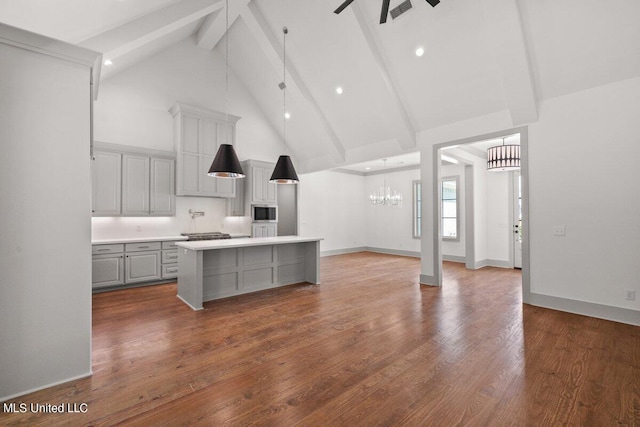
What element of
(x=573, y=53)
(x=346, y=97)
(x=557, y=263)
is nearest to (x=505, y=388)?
(x=557, y=263)

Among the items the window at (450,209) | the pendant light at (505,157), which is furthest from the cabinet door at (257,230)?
the pendant light at (505,157)

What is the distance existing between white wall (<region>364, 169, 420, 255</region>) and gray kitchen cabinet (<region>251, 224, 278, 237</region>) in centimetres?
393

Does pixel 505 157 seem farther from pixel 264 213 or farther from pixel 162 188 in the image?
pixel 162 188

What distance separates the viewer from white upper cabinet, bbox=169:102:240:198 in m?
5.86

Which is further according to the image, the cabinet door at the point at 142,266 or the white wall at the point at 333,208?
the white wall at the point at 333,208

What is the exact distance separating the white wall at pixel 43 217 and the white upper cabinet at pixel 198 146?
367cm

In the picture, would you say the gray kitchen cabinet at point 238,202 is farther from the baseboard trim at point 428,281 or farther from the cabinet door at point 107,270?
the baseboard trim at point 428,281

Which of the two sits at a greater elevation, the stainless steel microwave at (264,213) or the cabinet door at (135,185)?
the cabinet door at (135,185)

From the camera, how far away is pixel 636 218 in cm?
335

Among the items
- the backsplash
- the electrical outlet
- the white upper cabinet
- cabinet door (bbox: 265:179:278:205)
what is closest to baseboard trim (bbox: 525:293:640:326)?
the electrical outlet

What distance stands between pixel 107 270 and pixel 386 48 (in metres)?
5.78

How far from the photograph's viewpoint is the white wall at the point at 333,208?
8.90 metres

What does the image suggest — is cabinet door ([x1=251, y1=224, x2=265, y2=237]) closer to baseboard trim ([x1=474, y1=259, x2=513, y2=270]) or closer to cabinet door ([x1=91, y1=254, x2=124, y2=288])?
cabinet door ([x1=91, y1=254, x2=124, y2=288])

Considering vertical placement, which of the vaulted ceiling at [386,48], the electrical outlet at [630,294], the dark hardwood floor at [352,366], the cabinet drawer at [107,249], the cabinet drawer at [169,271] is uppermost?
the vaulted ceiling at [386,48]
